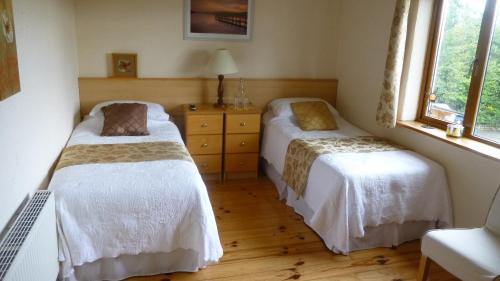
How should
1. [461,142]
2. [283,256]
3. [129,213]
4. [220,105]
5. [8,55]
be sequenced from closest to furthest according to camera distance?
1. [8,55]
2. [129,213]
3. [283,256]
4. [461,142]
5. [220,105]

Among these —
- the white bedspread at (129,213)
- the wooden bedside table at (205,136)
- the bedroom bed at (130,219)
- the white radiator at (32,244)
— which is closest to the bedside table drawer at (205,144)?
the wooden bedside table at (205,136)

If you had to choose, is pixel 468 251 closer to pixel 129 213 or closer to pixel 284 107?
pixel 129 213

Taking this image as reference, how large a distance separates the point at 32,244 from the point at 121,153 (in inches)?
43.9

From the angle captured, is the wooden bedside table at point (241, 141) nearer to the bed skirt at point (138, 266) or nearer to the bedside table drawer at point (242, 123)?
the bedside table drawer at point (242, 123)

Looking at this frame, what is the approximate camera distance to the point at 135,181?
209cm

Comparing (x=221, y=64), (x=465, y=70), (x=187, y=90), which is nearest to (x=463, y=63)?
(x=465, y=70)

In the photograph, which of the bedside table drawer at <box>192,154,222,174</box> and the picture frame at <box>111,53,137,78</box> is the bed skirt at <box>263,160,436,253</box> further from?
the picture frame at <box>111,53,137,78</box>

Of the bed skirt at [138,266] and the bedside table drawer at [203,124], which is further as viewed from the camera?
the bedside table drawer at [203,124]

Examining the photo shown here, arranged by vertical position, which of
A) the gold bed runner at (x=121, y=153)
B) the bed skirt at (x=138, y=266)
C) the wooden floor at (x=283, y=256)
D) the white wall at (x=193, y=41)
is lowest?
the wooden floor at (x=283, y=256)

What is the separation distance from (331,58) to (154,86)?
74.6 inches

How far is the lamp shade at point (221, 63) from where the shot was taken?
3.53 m

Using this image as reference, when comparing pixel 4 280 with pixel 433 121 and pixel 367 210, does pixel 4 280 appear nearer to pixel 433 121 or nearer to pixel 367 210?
pixel 367 210

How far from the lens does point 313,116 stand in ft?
11.7

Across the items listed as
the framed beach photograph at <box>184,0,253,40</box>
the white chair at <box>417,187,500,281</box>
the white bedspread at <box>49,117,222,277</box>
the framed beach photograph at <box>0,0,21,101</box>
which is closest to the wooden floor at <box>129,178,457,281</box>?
the white bedspread at <box>49,117,222,277</box>
